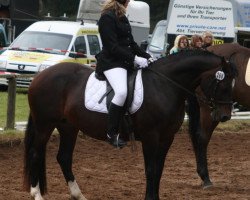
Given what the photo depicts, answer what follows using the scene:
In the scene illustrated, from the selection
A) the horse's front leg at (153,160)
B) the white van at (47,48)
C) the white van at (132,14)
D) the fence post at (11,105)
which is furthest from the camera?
the white van at (132,14)

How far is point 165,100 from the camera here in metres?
8.56

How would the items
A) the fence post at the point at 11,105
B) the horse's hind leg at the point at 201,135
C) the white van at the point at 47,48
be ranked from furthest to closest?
the white van at the point at 47,48 < the fence post at the point at 11,105 < the horse's hind leg at the point at 201,135

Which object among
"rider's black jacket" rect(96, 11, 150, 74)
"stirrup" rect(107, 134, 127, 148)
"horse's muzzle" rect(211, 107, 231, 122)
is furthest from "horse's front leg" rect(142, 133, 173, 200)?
"rider's black jacket" rect(96, 11, 150, 74)

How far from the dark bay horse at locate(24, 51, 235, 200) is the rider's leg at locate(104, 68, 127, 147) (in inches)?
8.1

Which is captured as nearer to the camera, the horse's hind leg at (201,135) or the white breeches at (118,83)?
the white breeches at (118,83)

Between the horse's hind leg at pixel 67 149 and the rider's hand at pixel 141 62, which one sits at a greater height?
the rider's hand at pixel 141 62

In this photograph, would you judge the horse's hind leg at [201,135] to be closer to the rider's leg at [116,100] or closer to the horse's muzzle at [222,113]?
the horse's muzzle at [222,113]

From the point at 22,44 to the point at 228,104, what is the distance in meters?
14.3

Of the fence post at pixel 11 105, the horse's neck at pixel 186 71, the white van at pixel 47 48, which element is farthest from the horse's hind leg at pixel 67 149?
the white van at pixel 47 48

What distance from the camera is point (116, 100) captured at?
8578 mm

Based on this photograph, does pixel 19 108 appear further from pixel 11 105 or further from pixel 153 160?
pixel 153 160

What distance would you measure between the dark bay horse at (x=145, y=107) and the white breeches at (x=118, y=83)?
24cm

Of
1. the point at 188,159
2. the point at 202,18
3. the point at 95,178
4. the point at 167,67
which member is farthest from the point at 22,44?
the point at 167,67

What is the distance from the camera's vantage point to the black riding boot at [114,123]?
8.58m
